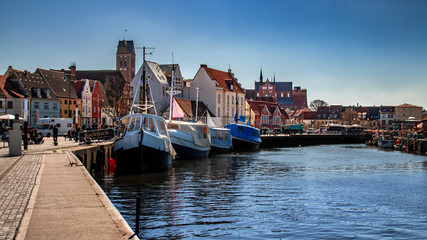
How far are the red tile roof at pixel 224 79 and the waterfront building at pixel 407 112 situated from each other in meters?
108

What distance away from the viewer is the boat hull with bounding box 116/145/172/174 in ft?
99.6

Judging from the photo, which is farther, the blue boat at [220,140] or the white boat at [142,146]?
the blue boat at [220,140]

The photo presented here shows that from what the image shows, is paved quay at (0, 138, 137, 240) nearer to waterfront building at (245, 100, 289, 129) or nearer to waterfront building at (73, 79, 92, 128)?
waterfront building at (73, 79, 92, 128)

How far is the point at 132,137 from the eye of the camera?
99.1 feet

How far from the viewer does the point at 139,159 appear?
99.5 feet

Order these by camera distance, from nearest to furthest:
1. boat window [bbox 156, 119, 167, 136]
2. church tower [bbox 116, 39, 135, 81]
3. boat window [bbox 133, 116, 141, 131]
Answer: boat window [bbox 133, 116, 141, 131] → boat window [bbox 156, 119, 167, 136] → church tower [bbox 116, 39, 135, 81]

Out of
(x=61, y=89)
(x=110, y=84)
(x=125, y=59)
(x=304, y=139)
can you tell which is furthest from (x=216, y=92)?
(x=125, y=59)

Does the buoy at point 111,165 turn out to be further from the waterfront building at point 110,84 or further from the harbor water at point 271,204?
the waterfront building at point 110,84

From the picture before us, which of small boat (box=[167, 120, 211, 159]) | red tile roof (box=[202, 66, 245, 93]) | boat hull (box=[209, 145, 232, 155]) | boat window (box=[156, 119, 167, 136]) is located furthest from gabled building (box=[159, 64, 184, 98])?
boat window (box=[156, 119, 167, 136])

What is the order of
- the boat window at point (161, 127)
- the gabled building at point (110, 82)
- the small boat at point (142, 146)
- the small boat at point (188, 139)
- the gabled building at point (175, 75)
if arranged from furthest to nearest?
the gabled building at point (110, 82)
the gabled building at point (175, 75)
the small boat at point (188, 139)
the boat window at point (161, 127)
the small boat at point (142, 146)

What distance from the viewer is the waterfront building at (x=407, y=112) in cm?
18475

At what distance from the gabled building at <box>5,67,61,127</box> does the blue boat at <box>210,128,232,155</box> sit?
30946 mm

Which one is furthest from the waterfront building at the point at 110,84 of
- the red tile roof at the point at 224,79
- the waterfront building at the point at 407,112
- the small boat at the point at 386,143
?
the waterfront building at the point at 407,112

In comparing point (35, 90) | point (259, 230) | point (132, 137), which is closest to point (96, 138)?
point (132, 137)
